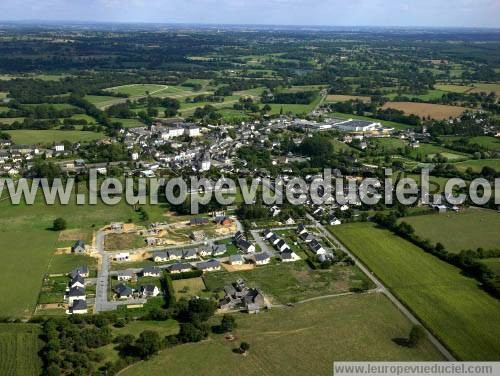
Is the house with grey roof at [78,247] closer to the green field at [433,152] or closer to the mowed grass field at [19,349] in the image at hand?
the mowed grass field at [19,349]

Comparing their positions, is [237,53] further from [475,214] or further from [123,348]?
[123,348]

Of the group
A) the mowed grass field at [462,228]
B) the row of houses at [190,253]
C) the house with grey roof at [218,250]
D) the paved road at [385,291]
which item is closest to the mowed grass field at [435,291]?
the paved road at [385,291]

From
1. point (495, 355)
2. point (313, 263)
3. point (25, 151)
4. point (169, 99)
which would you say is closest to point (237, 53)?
point (169, 99)

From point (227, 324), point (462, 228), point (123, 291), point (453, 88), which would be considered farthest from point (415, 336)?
point (453, 88)

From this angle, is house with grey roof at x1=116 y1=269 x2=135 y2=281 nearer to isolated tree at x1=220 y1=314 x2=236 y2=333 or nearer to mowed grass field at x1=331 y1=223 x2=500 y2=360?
isolated tree at x1=220 y1=314 x2=236 y2=333

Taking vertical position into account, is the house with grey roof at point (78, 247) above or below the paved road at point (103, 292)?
above
